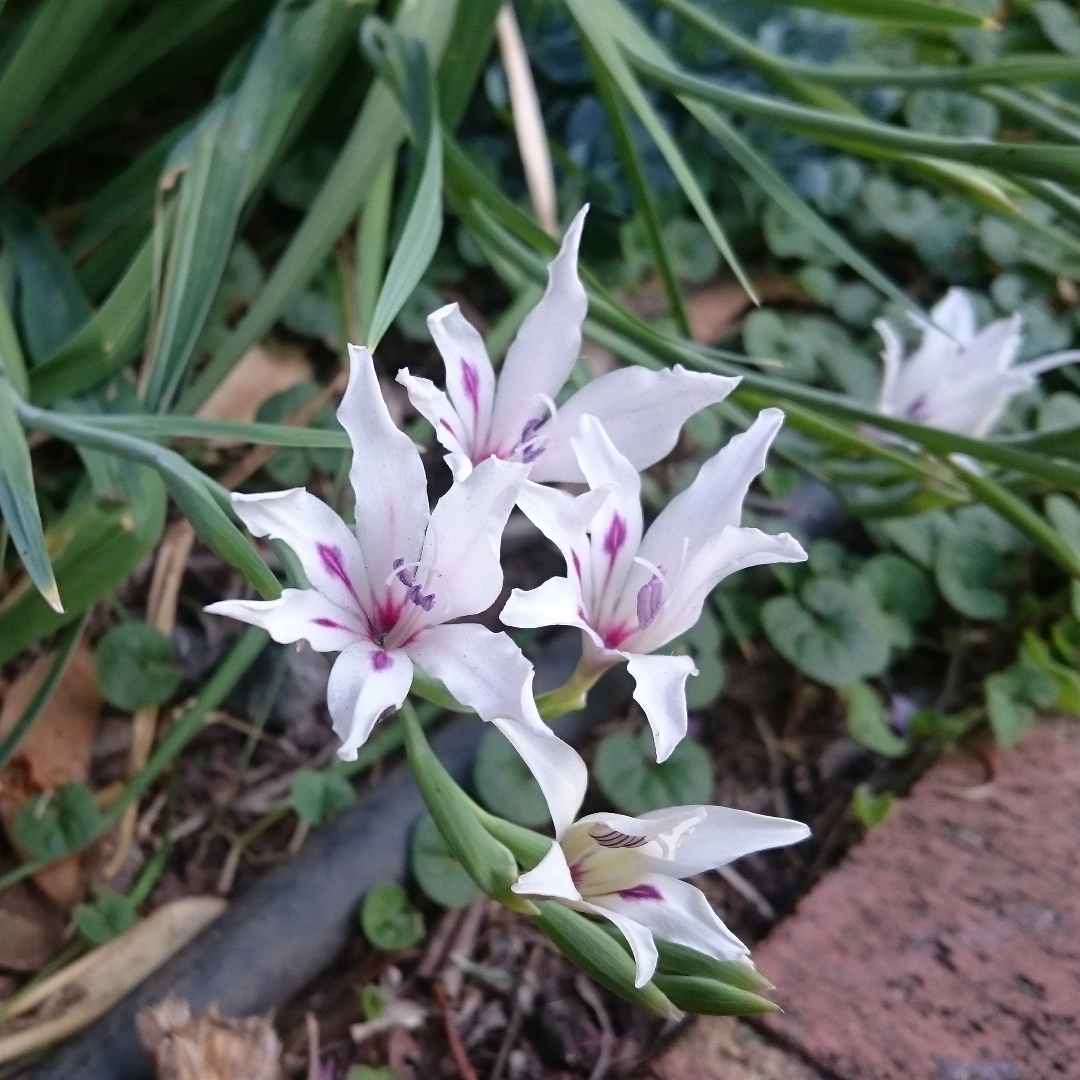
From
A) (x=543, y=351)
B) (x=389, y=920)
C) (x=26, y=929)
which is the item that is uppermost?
(x=543, y=351)

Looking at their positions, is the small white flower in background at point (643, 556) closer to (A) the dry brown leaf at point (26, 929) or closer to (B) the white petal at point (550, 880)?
(B) the white petal at point (550, 880)

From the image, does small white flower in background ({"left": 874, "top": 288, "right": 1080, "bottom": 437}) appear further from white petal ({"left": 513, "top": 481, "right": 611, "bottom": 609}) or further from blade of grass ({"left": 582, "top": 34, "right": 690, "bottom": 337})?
white petal ({"left": 513, "top": 481, "right": 611, "bottom": 609})

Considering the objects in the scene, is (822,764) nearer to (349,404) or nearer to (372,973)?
(372,973)

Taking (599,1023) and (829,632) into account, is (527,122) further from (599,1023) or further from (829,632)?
(599,1023)

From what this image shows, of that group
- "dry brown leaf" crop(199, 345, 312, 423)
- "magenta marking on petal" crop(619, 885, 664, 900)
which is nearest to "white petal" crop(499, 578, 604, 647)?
"magenta marking on petal" crop(619, 885, 664, 900)

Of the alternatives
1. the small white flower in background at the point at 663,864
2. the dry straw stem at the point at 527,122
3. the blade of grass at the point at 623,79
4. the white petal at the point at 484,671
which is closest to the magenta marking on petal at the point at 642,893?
the small white flower in background at the point at 663,864

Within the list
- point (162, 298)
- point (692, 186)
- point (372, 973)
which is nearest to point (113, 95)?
point (162, 298)

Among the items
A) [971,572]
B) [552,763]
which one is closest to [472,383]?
[552,763]
